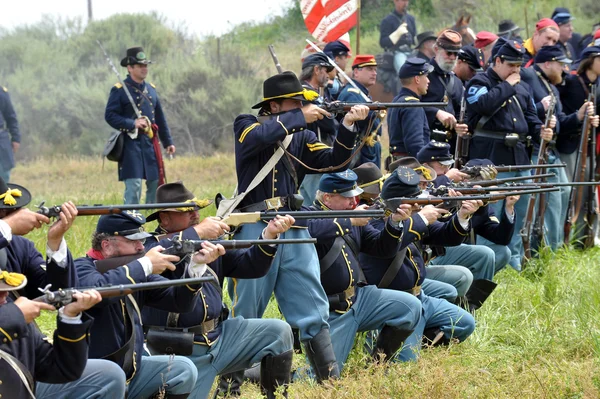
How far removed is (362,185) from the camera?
27.6ft

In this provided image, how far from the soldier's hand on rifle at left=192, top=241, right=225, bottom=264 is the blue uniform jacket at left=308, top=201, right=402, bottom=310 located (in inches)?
58.0

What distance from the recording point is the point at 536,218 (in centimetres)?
1123

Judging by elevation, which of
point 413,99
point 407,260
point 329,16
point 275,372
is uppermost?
point 329,16

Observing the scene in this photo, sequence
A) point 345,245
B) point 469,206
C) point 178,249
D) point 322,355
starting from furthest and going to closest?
1. point 469,206
2. point 345,245
3. point 322,355
4. point 178,249

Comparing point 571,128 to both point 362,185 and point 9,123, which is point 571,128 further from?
point 9,123

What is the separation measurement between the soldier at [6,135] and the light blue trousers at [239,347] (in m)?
8.12

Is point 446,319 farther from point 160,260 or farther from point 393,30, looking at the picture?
point 393,30

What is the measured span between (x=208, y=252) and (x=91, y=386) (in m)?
0.95

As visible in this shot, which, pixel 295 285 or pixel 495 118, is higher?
pixel 495 118

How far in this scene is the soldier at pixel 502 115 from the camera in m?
10.6

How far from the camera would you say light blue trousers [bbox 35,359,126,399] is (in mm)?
5512

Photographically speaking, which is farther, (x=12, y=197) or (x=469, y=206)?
(x=469, y=206)

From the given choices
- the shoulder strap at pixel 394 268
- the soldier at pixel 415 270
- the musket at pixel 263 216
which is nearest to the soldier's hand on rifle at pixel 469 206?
the soldier at pixel 415 270

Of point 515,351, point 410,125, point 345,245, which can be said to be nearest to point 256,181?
point 345,245
